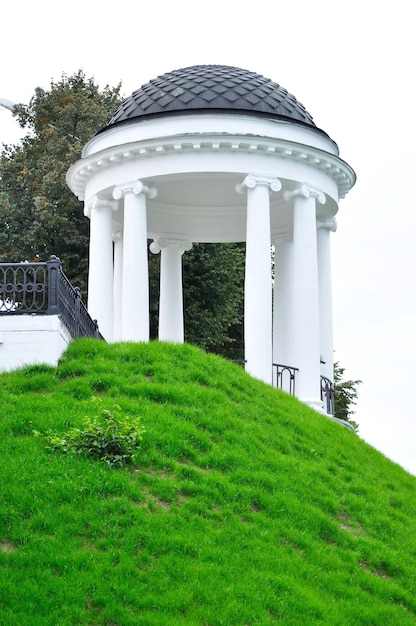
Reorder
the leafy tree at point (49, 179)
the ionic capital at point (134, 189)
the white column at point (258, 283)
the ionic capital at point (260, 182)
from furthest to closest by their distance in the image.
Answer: the leafy tree at point (49, 179) → the ionic capital at point (134, 189) → the ionic capital at point (260, 182) → the white column at point (258, 283)

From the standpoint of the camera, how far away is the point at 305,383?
24938 millimetres

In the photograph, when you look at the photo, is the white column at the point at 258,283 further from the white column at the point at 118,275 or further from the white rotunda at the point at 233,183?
the white column at the point at 118,275

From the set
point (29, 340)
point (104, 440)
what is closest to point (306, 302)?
point (29, 340)

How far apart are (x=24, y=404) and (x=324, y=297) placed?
12.9 m

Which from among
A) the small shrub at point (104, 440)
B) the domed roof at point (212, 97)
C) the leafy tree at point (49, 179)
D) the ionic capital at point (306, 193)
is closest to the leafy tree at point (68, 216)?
the leafy tree at point (49, 179)

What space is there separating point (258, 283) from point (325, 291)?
3.80 m

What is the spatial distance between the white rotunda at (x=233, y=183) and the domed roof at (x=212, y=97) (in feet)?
0.13

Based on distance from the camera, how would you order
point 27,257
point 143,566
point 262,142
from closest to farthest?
point 143,566
point 262,142
point 27,257

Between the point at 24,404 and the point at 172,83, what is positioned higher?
the point at 172,83

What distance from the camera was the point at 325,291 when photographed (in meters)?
27.7

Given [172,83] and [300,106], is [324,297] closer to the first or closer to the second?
[300,106]

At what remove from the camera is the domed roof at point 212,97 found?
25562mm

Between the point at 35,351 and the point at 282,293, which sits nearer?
the point at 35,351

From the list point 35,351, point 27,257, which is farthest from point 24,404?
point 27,257
